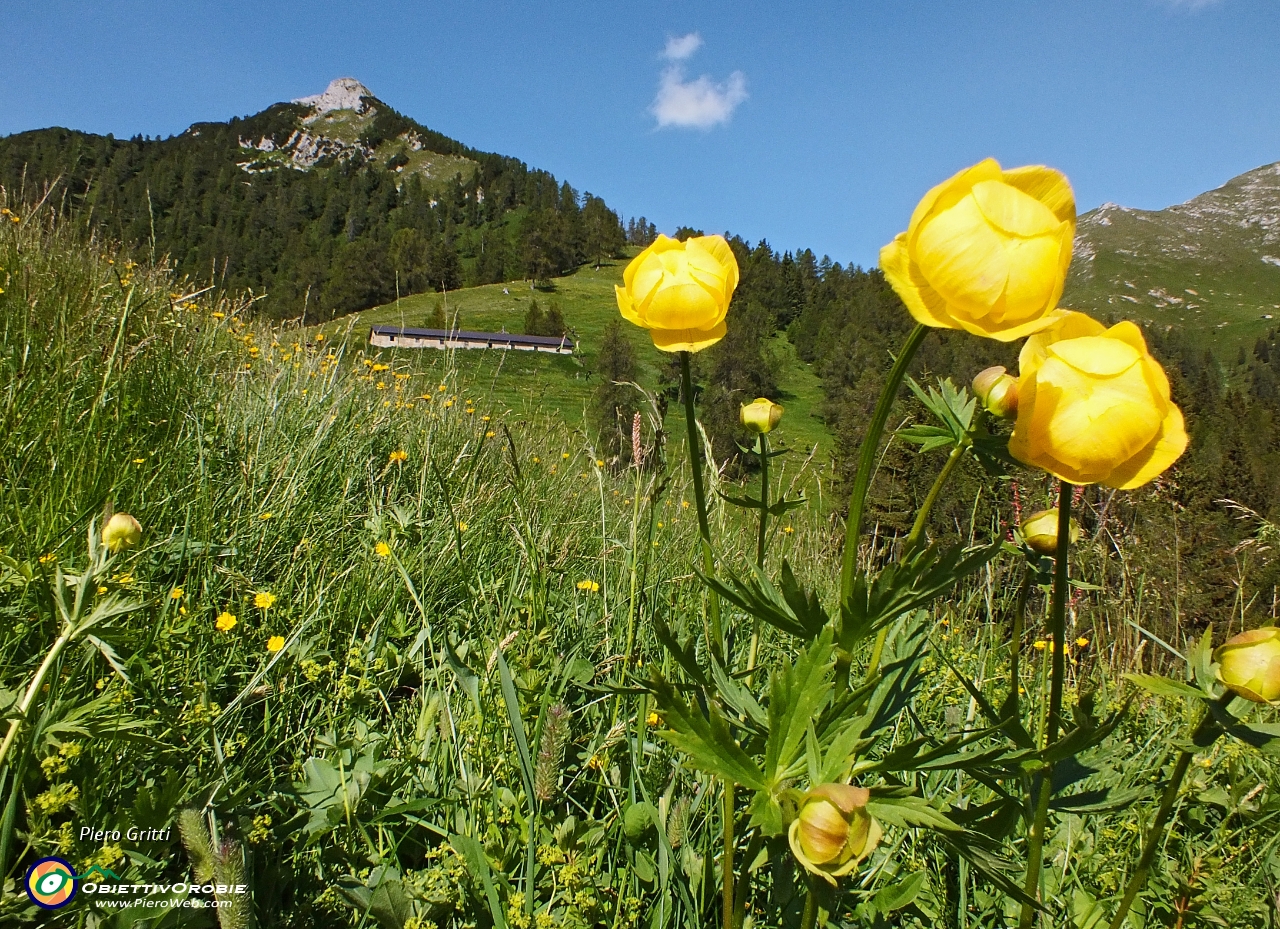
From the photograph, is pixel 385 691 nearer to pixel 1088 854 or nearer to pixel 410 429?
pixel 1088 854

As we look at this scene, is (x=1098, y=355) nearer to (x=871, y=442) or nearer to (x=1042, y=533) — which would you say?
(x=871, y=442)

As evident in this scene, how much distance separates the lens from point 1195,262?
357 feet

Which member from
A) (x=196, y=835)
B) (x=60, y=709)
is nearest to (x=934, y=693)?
(x=196, y=835)

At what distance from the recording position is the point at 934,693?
185 cm

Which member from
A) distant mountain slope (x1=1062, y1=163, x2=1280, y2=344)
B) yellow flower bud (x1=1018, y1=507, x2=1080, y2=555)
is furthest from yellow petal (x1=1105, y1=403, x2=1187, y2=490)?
distant mountain slope (x1=1062, y1=163, x2=1280, y2=344)

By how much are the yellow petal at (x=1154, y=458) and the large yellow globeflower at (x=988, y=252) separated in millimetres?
169

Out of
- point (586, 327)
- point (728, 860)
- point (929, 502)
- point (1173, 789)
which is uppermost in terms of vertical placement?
point (586, 327)

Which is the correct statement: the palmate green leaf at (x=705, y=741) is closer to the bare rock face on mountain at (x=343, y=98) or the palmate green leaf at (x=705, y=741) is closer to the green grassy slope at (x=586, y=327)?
the green grassy slope at (x=586, y=327)

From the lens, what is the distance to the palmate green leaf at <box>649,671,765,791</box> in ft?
2.06

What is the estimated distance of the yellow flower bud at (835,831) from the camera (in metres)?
0.54

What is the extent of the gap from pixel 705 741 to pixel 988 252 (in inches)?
20.1

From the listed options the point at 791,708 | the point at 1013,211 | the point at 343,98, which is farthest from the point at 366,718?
the point at 343,98

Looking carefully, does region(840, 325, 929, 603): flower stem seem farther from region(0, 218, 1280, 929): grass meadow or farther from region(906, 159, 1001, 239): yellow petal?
region(0, 218, 1280, 929): grass meadow

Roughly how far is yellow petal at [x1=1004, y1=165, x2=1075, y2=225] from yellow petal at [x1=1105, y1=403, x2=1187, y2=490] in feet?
0.72
